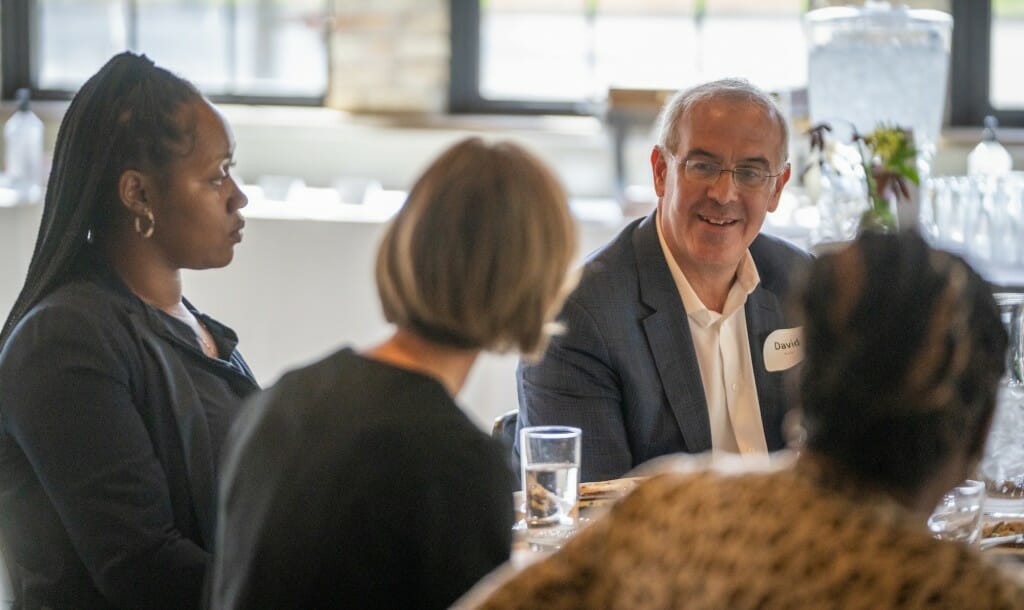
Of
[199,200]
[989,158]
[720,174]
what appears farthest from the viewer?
[989,158]

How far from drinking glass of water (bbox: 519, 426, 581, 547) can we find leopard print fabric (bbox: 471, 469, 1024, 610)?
2.36 feet

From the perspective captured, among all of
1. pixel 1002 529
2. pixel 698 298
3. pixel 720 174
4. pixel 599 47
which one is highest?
pixel 599 47

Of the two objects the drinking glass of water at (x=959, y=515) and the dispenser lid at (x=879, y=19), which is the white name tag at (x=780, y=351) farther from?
the dispenser lid at (x=879, y=19)

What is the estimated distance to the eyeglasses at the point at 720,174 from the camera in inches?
96.0

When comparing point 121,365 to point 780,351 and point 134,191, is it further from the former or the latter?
point 780,351

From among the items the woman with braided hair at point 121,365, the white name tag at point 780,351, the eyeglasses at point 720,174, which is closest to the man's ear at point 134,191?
the woman with braided hair at point 121,365

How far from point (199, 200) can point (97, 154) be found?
17 centimetres

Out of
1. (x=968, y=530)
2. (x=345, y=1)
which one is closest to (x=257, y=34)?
(x=345, y=1)

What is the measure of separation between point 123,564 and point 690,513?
932 mm

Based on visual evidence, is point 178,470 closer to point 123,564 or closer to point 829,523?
point 123,564

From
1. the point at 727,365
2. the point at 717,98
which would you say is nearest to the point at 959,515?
the point at 727,365

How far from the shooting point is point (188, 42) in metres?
5.49

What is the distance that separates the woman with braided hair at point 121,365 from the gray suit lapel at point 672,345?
2.35 feet

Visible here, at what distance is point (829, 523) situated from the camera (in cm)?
98
